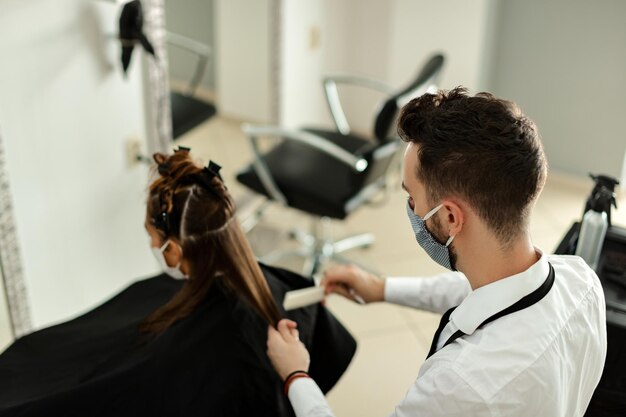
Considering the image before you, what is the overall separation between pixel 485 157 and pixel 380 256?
6.45 feet

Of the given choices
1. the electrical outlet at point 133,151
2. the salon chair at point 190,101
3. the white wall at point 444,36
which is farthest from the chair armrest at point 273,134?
the white wall at point 444,36

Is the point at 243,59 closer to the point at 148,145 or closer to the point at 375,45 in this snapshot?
the point at 148,145

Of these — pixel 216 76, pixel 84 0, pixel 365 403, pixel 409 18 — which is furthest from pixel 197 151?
pixel 409 18

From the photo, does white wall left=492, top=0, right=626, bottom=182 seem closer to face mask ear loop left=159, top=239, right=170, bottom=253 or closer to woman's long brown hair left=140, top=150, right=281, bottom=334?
woman's long brown hair left=140, top=150, right=281, bottom=334

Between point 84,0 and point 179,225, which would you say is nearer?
point 179,225

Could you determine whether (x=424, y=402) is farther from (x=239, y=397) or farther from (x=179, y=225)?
(x=179, y=225)

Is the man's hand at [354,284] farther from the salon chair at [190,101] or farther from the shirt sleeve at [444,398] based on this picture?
the salon chair at [190,101]

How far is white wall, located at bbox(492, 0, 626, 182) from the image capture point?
9.75 ft

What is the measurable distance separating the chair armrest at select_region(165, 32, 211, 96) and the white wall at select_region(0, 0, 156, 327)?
249mm

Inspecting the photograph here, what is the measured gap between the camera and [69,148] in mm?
2035

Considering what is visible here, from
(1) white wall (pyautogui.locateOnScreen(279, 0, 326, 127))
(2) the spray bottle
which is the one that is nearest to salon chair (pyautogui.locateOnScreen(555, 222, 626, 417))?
(2) the spray bottle

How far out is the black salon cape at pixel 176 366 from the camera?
1.46 metres

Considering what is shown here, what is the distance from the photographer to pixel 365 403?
2.19 meters

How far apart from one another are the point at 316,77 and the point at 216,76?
931mm
